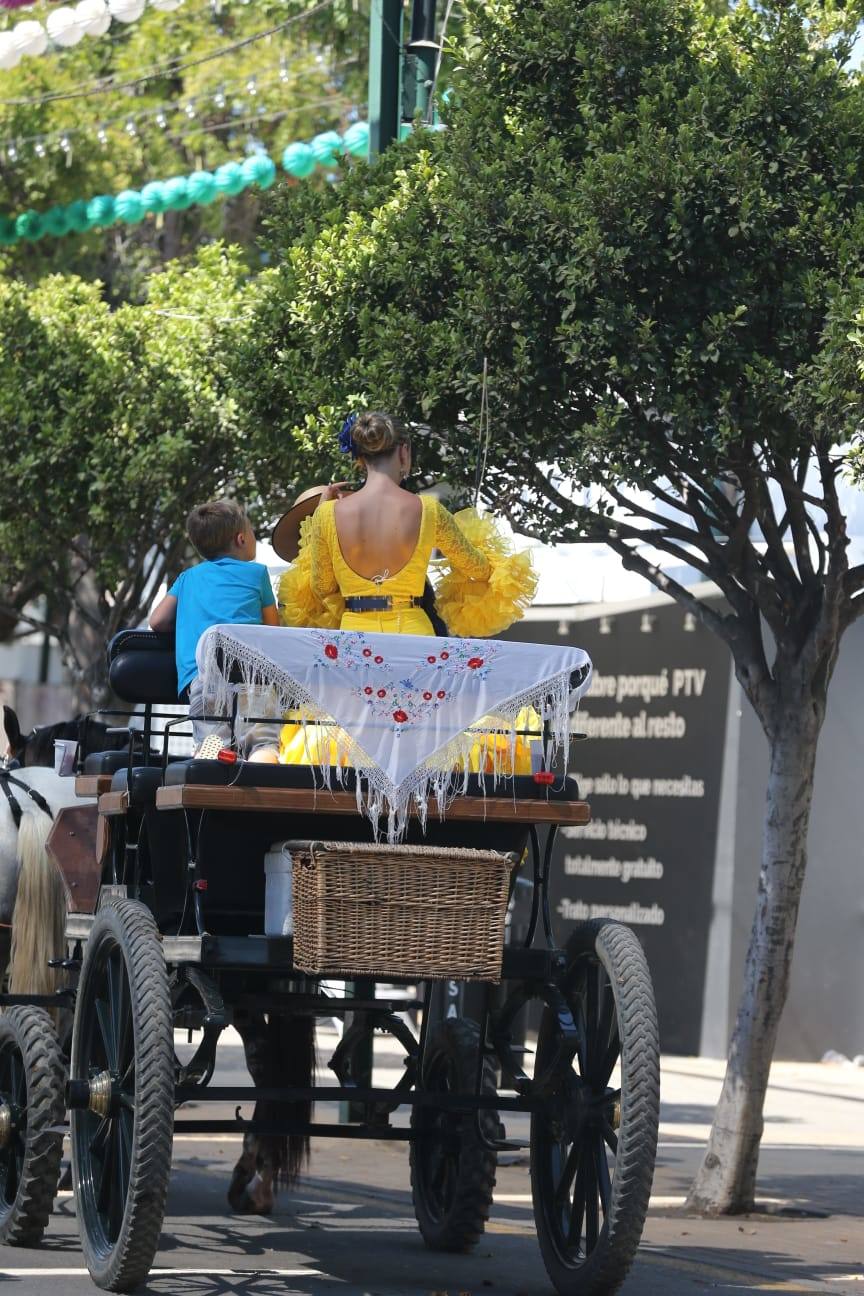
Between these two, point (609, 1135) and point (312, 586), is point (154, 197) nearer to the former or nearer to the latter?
point (312, 586)

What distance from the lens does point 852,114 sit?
7.82 m

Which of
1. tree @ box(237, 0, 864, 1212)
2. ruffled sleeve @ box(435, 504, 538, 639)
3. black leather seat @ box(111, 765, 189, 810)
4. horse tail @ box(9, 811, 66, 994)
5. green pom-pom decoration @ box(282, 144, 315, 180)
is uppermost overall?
green pom-pom decoration @ box(282, 144, 315, 180)

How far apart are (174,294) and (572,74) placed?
6795 mm

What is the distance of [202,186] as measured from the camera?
60.7ft

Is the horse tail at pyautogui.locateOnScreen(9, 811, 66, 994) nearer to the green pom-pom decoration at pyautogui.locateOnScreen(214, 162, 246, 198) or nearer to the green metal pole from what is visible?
the green metal pole

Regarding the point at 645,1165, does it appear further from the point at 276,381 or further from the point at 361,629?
the point at 276,381

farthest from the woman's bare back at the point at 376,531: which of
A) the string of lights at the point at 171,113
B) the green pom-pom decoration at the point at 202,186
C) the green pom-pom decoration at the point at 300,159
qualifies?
the string of lights at the point at 171,113

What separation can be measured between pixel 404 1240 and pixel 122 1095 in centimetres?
215

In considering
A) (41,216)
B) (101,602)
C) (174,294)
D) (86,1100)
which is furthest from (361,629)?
(41,216)

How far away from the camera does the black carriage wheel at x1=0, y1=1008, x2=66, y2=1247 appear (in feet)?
21.9

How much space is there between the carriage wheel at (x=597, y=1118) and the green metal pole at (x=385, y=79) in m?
6.33

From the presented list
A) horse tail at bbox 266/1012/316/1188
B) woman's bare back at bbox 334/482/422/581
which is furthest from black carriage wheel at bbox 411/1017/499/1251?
woman's bare back at bbox 334/482/422/581

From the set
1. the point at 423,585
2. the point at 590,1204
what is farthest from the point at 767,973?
the point at 423,585

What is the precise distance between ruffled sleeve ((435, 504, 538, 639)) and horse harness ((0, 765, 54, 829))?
92.3 inches
